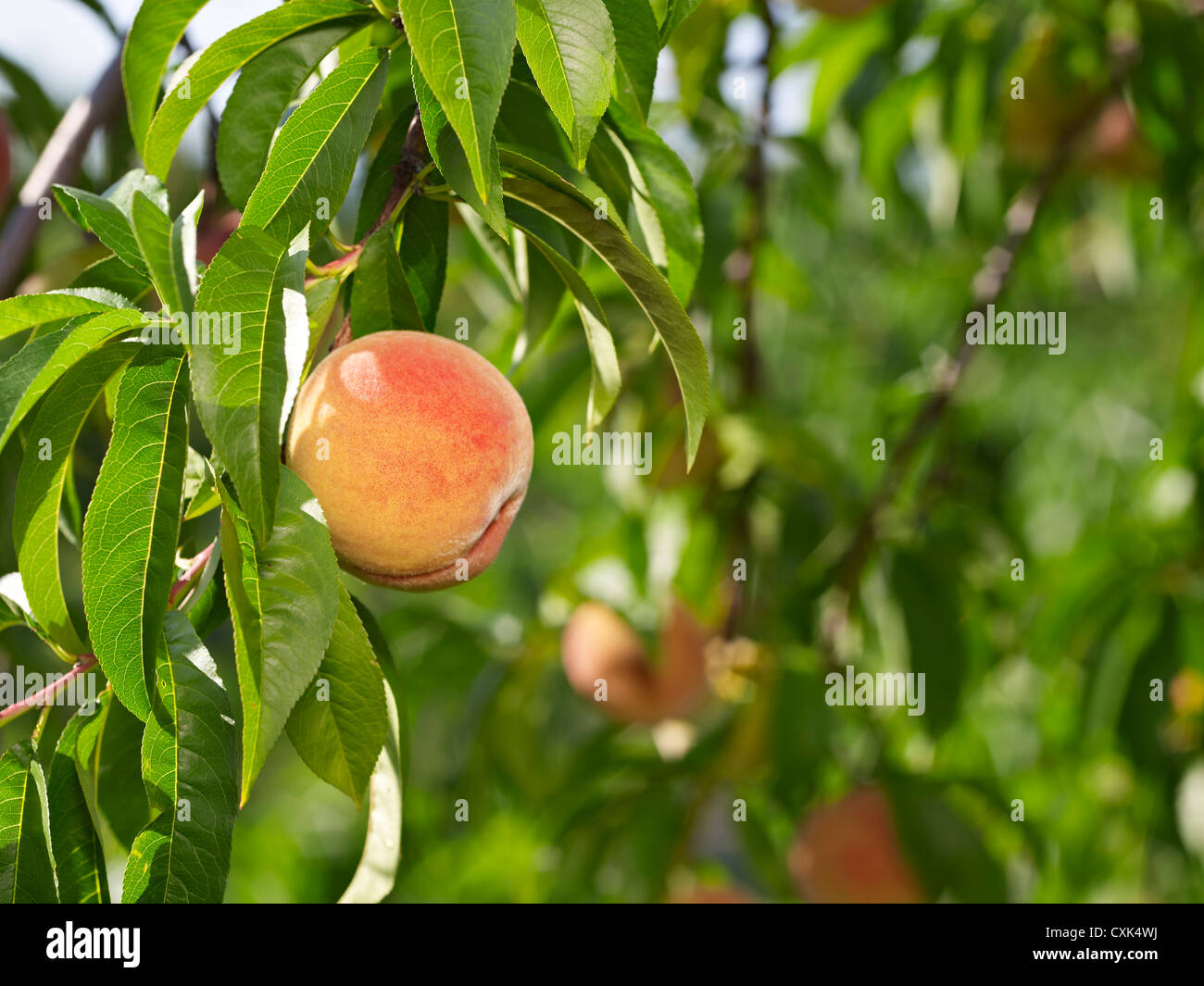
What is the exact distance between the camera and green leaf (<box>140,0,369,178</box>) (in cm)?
48

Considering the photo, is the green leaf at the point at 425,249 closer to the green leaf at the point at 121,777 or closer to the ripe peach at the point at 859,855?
the green leaf at the point at 121,777

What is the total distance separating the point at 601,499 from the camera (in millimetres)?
2148

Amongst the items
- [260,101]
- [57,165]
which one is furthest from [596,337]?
[57,165]

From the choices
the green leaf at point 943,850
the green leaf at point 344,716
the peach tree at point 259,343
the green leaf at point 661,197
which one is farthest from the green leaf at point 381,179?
the green leaf at point 943,850

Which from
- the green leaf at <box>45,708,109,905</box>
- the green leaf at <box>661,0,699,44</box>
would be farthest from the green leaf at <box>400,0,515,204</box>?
the green leaf at <box>45,708,109,905</box>

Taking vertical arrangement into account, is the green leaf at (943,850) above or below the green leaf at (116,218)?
below

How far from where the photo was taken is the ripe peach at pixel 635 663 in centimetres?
134

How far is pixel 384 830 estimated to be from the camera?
53cm

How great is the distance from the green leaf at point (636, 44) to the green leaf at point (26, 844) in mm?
396

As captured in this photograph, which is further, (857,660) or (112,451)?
(857,660)

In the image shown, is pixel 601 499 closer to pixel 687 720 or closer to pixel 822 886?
pixel 687 720

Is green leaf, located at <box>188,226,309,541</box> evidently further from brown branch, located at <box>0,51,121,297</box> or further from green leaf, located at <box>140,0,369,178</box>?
brown branch, located at <box>0,51,121,297</box>
